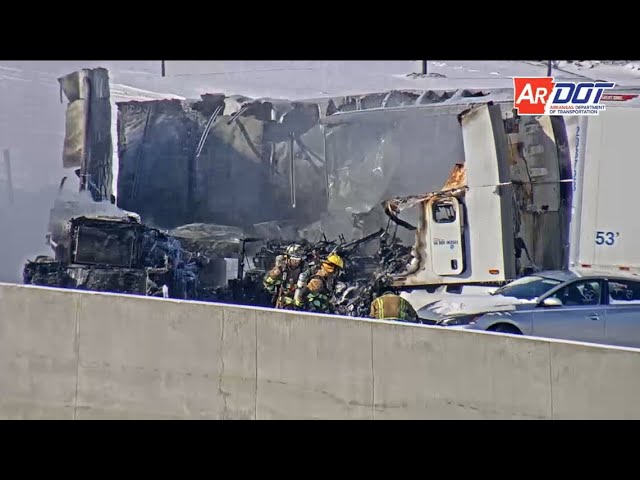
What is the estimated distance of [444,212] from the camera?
12.5m

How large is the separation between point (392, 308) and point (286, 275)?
1427 mm

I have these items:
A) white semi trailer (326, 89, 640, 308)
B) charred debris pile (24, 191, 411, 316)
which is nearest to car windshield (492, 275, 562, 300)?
white semi trailer (326, 89, 640, 308)

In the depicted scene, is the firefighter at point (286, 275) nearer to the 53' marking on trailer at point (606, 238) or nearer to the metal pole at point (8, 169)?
the 53' marking on trailer at point (606, 238)

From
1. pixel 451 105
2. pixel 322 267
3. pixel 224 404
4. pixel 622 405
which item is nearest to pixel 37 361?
pixel 224 404

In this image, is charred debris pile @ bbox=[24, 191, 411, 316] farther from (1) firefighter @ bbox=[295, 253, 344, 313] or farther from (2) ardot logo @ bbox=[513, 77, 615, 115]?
(2) ardot logo @ bbox=[513, 77, 615, 115]

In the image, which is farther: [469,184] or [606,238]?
[469,184]

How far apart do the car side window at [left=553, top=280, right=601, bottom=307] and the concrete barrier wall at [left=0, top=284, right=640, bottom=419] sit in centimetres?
198

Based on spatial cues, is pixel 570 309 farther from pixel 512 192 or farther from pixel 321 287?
pixel 321 287

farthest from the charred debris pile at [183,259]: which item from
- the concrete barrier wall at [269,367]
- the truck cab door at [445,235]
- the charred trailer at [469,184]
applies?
the concrete barrier wall at [269,367]

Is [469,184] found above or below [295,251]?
above

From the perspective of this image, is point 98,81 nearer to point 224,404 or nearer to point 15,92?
point 15,92

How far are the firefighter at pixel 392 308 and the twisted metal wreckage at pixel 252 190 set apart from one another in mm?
132

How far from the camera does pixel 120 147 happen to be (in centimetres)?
1421

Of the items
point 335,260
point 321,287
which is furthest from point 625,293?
point 321,287
